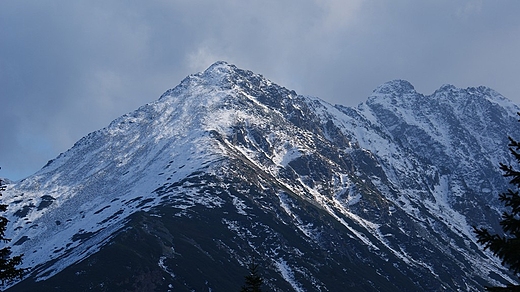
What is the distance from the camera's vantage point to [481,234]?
30000 millimetres

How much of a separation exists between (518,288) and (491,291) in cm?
110

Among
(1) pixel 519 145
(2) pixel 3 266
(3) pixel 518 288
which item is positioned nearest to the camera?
(3) pixel 518 288

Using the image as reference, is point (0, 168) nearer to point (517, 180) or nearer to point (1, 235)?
point (1, 235)

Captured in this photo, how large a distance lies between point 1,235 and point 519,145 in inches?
996

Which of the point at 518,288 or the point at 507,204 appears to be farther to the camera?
the point at 507,204

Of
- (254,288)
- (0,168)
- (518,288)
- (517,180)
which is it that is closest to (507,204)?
(517,180)

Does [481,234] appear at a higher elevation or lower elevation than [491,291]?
higher

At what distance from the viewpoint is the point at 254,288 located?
47281mm

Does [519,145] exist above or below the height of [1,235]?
below

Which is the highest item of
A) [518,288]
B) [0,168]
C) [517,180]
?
[0,168]

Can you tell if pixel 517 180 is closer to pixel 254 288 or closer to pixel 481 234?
pixel 481 234

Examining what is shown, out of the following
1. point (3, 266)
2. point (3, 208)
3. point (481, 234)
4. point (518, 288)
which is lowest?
point (518, 288)

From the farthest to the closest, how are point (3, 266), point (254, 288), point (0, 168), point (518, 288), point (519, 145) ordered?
point (254, 288) < point (0, 168) < point (3, 266) < point (519, 145) < point (518, 288)

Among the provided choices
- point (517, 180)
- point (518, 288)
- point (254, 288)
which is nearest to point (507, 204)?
point (517, 180)
